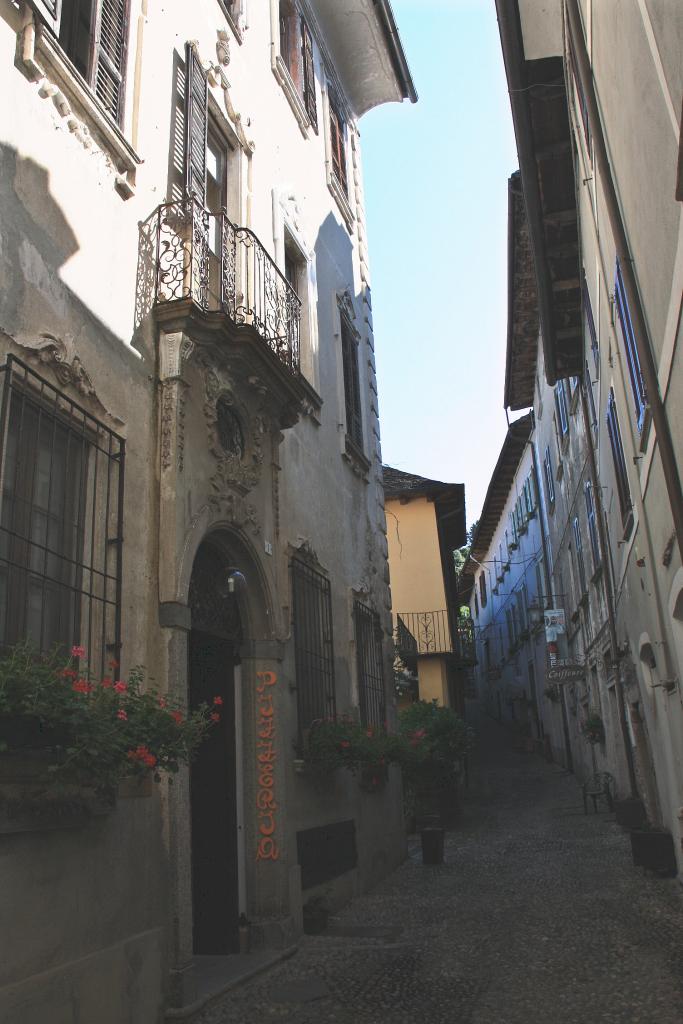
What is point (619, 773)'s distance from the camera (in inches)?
623

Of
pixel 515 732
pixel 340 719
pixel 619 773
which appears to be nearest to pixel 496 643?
pixel 515 732

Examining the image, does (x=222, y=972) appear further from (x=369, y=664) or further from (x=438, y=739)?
(x=438, y=739)

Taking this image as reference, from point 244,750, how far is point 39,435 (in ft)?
12.6

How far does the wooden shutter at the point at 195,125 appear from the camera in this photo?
25.5ft

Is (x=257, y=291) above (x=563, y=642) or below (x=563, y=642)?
above

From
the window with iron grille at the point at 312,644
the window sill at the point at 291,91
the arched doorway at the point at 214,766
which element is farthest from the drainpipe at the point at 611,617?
the arched doorway at the point at 214,766

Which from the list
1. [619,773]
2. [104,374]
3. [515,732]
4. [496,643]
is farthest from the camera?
[496,643]

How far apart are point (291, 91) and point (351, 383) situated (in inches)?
161

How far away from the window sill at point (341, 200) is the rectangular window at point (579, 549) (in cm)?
733

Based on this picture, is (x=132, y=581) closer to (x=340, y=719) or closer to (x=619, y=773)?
(x=340, y=719)

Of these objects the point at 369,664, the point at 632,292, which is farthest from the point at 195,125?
the point at 369,664

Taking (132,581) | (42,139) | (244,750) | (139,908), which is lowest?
(139,908)

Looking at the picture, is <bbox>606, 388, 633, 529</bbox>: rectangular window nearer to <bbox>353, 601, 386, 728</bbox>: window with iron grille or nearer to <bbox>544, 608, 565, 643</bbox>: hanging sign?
<bbox>353, 601, 386, 728</bbox>: window with iron grille

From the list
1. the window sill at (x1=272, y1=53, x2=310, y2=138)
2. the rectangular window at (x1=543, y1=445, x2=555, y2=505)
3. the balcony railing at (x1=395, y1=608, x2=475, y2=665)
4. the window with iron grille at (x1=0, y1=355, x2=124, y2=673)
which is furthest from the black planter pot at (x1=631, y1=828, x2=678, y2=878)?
the rectangular window at (x1=543, y1=445, x2=555, y2=505)
